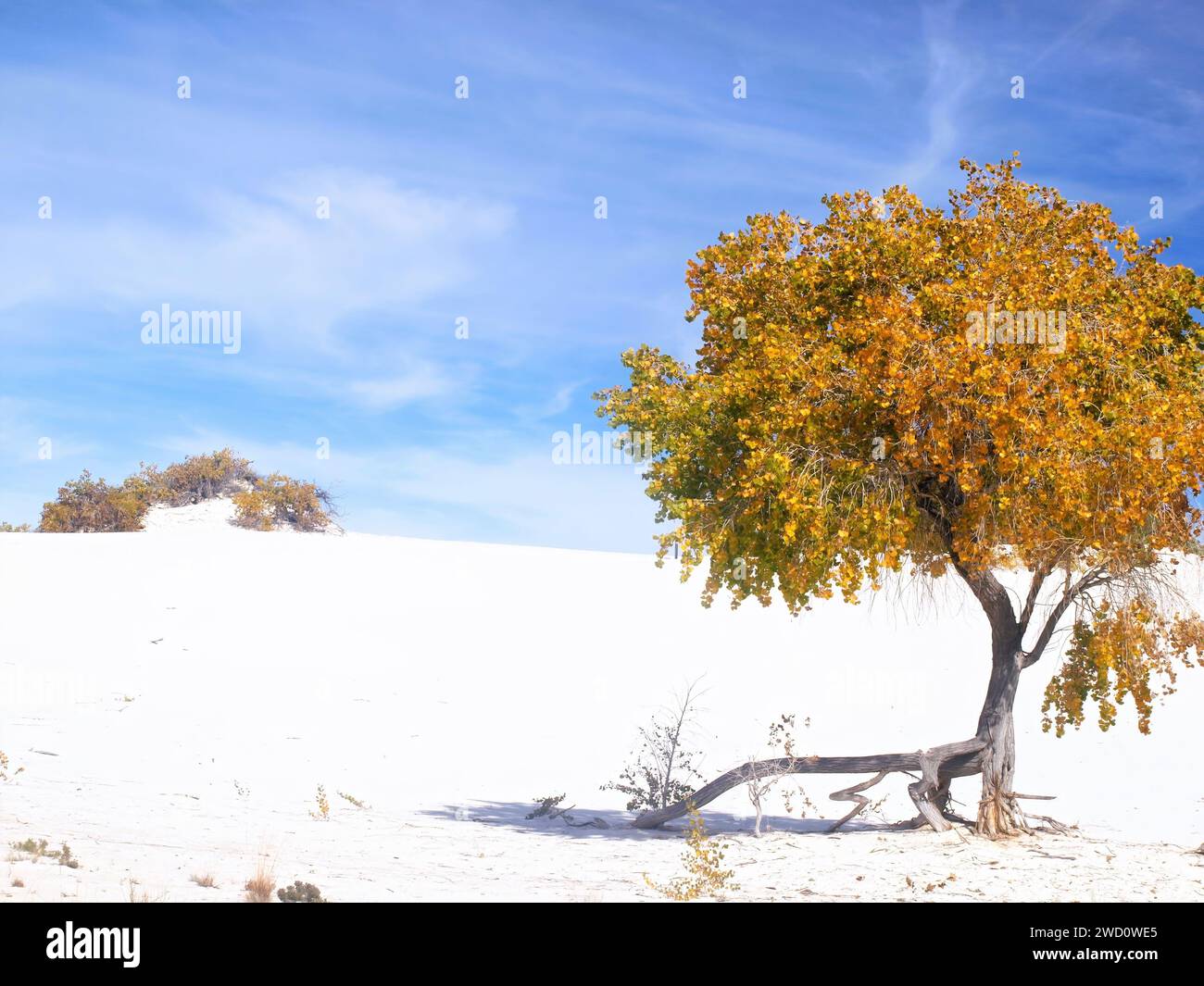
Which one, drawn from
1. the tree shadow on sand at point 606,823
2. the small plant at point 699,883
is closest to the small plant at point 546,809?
the tree shadow on sand at point 606,823

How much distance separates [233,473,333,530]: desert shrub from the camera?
156 ft

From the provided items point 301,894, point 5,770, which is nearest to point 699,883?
point 301,894

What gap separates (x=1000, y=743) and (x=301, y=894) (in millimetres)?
9403

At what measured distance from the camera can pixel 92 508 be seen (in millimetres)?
46656

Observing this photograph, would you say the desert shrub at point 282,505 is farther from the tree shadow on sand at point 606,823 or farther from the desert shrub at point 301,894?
the desert shrub at point 301,894

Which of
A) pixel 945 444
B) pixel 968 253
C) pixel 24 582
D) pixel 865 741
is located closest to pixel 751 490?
pixel 945 444

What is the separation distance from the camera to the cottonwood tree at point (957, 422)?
11289 millimetres

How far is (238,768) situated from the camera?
1788 cm

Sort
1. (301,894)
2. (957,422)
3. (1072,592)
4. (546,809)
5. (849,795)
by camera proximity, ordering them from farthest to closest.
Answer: (546,809), (849,795), (1072,592), (957,422), (301,894)

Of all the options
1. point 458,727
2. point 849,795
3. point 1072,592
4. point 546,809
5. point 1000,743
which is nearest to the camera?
point 1072,592

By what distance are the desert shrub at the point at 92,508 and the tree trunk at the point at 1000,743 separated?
4050 centimetres

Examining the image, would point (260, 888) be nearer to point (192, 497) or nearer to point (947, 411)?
point (947, 411)

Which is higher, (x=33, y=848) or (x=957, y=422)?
(x=957, y=422)
